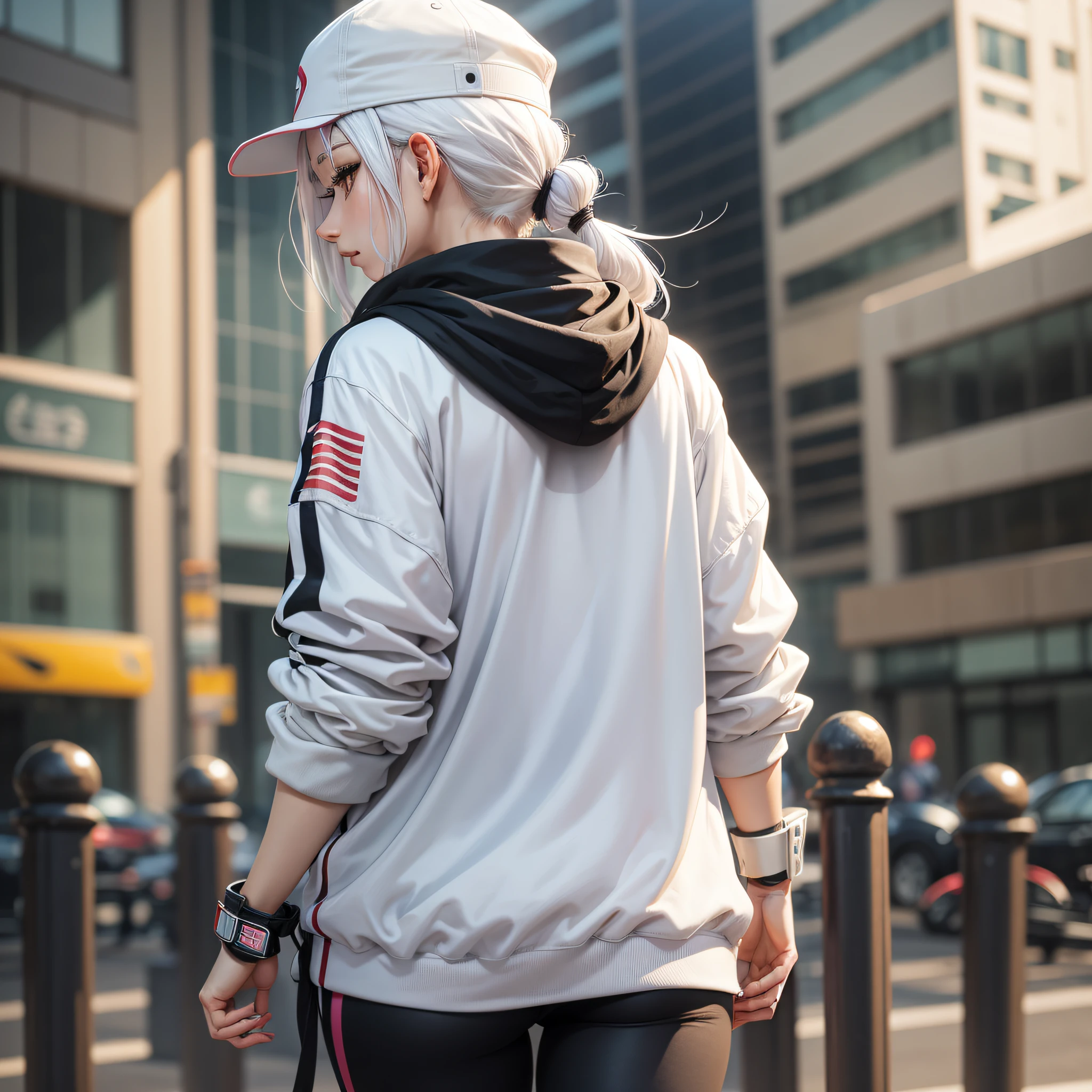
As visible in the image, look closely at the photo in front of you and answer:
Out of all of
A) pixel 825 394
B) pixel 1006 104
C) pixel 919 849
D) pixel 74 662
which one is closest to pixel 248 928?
pixel 919 849

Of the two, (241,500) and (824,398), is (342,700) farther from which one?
(824,398)

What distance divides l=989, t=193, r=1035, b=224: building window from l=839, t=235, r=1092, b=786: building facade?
3.31m

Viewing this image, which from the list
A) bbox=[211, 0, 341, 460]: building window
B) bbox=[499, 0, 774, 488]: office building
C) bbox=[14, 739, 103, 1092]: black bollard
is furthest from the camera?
bbox=[499, 0, 774, 488]: office building

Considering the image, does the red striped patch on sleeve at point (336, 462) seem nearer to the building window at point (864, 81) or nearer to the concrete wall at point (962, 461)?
the concrete wall at point (962, 461)

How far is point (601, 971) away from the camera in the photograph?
1417mm

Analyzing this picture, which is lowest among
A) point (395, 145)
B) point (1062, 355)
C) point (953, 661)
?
point (953, 661)

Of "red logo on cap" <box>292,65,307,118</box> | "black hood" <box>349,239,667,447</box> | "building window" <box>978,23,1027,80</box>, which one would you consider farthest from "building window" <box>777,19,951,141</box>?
"black hood" <box>349,239,667,447</box>

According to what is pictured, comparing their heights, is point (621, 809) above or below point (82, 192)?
below

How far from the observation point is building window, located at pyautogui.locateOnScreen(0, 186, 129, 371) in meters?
21.7

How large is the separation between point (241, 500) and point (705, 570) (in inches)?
920

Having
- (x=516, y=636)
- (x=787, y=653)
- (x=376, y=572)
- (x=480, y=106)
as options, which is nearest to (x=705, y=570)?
(x=787, y=653)

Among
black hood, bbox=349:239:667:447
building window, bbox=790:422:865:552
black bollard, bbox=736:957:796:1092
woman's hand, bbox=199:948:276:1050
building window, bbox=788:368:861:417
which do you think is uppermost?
building window, bbox=788:368:861:417

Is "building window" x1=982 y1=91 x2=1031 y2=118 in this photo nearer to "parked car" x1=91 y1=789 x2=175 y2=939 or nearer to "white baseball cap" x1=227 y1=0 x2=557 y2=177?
"parked car" x1=91 y1=789 x2=175 y2=939

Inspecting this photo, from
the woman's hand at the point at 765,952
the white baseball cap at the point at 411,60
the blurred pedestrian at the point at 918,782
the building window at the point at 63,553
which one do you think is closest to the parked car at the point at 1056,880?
the blurred pedestrian at the point at 918,782
